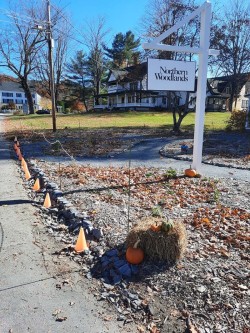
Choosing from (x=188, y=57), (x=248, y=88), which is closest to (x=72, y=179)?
(x=188, y=57)

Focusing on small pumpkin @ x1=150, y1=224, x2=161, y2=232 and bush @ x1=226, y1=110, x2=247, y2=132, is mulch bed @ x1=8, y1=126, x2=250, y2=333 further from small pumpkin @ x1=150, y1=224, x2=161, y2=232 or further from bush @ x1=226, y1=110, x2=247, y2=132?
bush @ x1=226, y1=110, x2=247, y2=132

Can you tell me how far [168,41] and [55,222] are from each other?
17.0m

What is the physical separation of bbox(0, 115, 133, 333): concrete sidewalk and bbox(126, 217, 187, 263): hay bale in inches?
29.7

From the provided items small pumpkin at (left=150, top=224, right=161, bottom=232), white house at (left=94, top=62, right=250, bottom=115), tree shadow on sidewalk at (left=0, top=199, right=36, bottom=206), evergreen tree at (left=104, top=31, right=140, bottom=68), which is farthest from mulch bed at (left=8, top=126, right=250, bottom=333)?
evergreen tree at (left=104, top=31, right=140, bottom=68)

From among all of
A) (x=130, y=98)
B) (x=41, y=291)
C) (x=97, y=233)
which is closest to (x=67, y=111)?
(x=130, y=98)

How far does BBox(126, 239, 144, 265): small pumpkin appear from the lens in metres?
3.21

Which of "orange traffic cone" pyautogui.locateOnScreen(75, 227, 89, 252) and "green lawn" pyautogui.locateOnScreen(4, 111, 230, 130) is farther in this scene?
"green lawn" pyautogui.locateOnScreen(4, 111, 230, 130)

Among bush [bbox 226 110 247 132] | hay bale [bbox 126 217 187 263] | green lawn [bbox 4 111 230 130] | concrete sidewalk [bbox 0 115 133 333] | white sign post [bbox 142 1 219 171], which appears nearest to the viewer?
concrete sidewalk [bbox 0 115 133 333]

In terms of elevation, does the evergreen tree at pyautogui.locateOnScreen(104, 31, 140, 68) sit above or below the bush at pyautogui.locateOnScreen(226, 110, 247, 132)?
above

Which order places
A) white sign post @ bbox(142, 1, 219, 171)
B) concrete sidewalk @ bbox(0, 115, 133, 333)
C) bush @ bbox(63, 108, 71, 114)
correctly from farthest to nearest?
1. bush @ bbox(63, 108, 71, 114)
2. white sign post @ bbox(142, 1, 219, 171)
3. concrete sidewalk @ bbox(0, 115, 133, 333)

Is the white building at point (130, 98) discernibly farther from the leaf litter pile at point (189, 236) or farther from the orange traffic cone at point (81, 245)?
the orange traffic cone at point (81, 245)

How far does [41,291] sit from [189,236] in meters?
2.07

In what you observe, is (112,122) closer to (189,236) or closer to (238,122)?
(238,122)

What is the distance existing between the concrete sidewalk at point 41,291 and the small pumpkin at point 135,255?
0.54 meters
